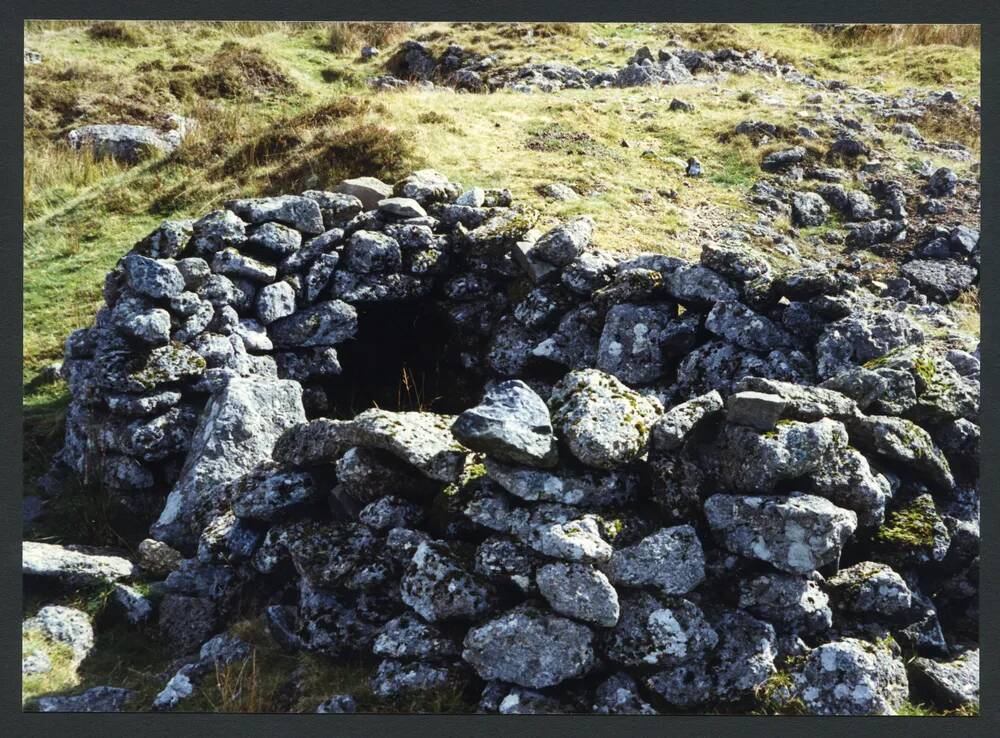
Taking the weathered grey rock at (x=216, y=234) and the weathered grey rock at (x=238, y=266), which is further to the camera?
the weathered grey rock at (x=216, y=234)

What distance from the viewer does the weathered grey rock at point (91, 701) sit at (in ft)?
24.2

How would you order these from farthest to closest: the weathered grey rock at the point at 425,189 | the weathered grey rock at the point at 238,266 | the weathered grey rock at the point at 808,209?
A: the weathered grey rock at the point at 808,209 → the weathered grey rock at the point at 425,189 → the weathered grey rock at the point at 238,266

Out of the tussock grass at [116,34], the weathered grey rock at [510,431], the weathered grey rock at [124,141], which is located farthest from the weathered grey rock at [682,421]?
the tussock grass at [116,34]

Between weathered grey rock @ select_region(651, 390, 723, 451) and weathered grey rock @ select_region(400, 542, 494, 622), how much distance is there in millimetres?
1706

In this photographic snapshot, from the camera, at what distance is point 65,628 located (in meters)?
8.05

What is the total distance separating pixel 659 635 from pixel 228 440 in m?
4.92

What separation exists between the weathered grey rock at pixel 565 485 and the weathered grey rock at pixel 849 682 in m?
1.78

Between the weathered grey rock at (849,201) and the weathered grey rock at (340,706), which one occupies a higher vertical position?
the weathered grey rock at (849,201)

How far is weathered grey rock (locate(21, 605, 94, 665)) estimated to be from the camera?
315 inches

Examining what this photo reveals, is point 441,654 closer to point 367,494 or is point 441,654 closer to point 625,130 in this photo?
point 367,494

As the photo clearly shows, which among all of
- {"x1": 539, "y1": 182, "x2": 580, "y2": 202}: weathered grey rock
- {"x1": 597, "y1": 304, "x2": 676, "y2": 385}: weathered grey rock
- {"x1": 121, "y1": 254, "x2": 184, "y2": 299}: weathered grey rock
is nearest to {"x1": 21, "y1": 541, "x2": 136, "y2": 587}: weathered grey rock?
{"x1": 121, "y1": 254, "x2": 184, "y2": 299}: weathered grey rock

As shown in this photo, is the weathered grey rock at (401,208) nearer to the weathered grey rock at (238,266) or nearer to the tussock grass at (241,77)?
the weathered grey rock at (238,266)

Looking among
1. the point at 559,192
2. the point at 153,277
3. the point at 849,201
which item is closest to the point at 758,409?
the point at 153,277

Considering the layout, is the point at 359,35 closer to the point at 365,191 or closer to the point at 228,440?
the point at 365,191
